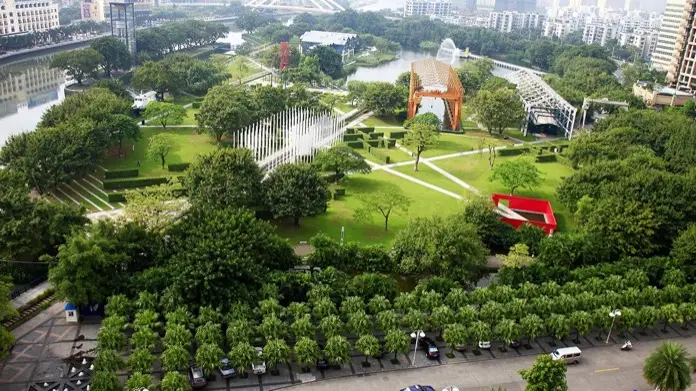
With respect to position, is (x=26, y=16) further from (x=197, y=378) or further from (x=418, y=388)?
(x=418, y=388)

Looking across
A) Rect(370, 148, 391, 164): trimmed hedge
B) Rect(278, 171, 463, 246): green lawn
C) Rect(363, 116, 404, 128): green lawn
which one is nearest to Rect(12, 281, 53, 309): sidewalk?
Rect(278, 171, 463, 246): green lawn

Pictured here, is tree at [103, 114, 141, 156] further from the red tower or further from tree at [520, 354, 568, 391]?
the red tower

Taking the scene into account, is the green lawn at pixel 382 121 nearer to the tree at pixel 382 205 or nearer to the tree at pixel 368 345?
the tree at pixel 382 205

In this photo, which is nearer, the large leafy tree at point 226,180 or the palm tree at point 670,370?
the palm tree at point 670,370

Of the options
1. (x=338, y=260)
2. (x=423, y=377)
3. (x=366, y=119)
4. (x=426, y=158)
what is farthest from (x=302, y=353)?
(x=366, y=119)

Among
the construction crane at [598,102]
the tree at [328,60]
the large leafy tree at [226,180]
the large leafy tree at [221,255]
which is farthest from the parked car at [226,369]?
the tree at [328,60]

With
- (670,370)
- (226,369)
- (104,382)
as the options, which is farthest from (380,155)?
(104,382)
